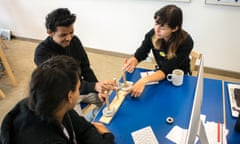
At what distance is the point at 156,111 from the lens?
1316mm

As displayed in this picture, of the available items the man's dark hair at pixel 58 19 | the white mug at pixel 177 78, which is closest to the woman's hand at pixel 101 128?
the white mug at pixel 177 78

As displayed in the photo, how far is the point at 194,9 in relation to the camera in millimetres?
2600

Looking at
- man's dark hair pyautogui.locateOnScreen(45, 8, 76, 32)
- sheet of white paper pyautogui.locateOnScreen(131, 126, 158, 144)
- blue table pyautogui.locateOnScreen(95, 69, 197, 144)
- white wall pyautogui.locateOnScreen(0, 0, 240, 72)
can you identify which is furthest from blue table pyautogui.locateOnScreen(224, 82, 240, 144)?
white wall pyautogui.locateOnScreen(0, 0, 240, 72)

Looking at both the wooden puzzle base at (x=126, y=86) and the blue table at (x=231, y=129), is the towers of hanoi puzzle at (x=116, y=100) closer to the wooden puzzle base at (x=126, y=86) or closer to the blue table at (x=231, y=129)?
the wooden puzzle base at (x=126, y=86)

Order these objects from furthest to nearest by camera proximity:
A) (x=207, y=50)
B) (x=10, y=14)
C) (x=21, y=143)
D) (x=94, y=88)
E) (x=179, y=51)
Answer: (x=10, y=14), (x=207, y=50), (x=179, y=51), (x=94, y=88), (x=21, y=143)

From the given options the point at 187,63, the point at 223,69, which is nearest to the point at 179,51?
the point at 187,63

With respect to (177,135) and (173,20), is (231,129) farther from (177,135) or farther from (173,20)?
(173,20)

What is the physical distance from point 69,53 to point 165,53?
0.73 metres

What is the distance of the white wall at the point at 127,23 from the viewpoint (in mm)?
2576

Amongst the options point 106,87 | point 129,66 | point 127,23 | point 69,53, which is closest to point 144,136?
point 106,87

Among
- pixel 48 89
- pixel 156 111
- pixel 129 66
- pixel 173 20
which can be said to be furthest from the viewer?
pixel 129 66

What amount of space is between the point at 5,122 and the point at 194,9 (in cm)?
230

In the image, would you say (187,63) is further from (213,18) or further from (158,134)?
(213,18)

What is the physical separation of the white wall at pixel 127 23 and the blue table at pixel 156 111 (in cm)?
130
